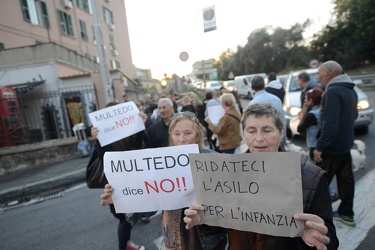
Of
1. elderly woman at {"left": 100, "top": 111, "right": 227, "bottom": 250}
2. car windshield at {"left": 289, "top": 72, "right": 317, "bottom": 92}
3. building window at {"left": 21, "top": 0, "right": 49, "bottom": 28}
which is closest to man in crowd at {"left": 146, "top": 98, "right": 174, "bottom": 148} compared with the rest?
elderly woman at {"left": 100, "top": 111, "right": 227, "bottom": 250}

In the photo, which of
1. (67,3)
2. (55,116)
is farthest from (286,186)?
(67,3)

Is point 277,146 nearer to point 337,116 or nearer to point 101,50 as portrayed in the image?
point 337,116

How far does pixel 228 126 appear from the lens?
Answer: 4.29 metres

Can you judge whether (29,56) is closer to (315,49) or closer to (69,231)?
(69,231)

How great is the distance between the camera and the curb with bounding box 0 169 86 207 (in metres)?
5.66

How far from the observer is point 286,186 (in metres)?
1.19

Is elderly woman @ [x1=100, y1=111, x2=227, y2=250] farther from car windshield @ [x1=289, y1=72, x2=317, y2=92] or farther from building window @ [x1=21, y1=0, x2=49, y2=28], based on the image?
building window @ [x1=21, y1=0, x2=49, y2=28]

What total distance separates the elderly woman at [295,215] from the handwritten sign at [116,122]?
1866mm

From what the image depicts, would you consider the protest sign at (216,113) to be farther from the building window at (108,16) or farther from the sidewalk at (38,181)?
the building window at (108,16)

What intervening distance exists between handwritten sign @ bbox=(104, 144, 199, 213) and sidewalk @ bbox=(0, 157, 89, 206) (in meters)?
4.92

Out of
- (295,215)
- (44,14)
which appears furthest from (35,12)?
(295,215)

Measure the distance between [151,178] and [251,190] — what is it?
798mm

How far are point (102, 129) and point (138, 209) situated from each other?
1.44 meters

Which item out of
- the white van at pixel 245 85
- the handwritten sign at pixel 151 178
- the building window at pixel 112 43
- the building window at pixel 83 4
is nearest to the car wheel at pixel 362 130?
the handwritten sign at pixel 151 178
